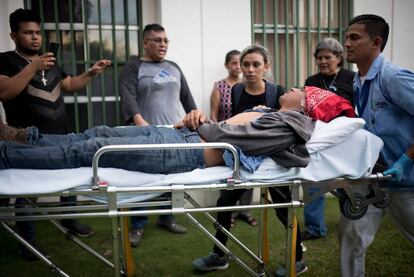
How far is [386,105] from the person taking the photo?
238cm

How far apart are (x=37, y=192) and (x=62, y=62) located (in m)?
2.60

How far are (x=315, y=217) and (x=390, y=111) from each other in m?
1.68

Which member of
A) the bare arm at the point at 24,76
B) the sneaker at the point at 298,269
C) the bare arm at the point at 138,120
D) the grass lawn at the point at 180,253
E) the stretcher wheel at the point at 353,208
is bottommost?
the grass lawn at the point at 180,253

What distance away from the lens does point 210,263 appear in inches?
123

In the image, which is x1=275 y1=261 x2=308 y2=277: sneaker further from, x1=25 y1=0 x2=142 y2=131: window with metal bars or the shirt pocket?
x1=25 y1=0 x2=142 y2=131: window with metal bars

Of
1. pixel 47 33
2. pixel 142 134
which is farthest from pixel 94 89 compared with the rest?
pixel 142 134

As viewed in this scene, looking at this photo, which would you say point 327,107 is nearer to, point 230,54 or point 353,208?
point 353,208

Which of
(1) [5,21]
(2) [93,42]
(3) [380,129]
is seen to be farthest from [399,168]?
(1) [5,21]

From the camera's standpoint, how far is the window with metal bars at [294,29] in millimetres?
4734

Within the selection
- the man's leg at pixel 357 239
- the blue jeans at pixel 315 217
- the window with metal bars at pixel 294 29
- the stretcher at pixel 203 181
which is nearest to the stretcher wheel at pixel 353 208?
the stretcher at pixel 203 181

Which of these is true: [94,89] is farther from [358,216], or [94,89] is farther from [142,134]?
[358,216]

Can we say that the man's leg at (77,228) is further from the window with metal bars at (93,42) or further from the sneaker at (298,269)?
the sneaker at (298,269)

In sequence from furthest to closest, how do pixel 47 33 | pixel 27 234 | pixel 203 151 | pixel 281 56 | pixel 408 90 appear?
pixel 281 56 → pixel 47 33 → pixel 27 234 → pixel 203 151 → pixel 408 90

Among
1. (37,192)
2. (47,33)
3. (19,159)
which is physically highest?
(47,33)
